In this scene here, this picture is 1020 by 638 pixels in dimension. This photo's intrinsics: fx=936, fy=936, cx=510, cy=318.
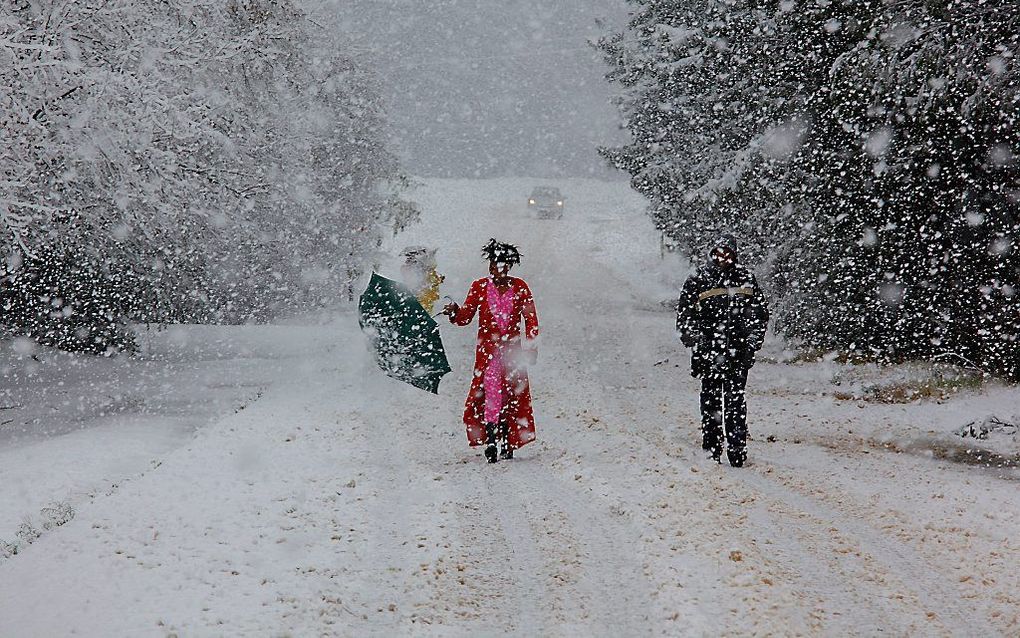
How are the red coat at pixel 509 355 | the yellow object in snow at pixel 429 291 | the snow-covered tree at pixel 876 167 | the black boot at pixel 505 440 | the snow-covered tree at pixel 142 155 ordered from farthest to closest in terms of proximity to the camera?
the yellow object in snow at pixel 429 291 → the snow-covered tree at pixel 142 155 → the snow-covered tree at pixel 876 167 → the black boot at pixel 505 440 → the red coat at pixel 509 355

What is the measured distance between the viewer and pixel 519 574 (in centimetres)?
619

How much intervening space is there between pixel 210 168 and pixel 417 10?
59.6m

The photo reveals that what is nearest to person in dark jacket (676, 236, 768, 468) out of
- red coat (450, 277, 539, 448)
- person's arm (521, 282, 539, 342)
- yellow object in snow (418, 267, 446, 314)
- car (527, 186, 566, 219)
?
person's arm (521, 282, 539, 342)

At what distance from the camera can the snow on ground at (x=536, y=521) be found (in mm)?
5547

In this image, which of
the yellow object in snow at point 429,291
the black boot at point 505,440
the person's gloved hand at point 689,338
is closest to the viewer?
the person's gloved hand at point 689,338

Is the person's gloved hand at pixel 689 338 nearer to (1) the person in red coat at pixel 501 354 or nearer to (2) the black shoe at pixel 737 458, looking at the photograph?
(2) the black shoe at pixel 737 458

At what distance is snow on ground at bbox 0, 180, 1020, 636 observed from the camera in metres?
5.55

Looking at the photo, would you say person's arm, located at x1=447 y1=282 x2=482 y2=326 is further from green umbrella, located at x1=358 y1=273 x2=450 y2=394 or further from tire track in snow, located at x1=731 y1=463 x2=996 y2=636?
green umbrella, located at x1=358 y1=273 x2=450 y2=394

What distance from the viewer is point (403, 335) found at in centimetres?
1266

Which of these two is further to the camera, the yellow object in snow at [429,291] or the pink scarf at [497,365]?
the yellow object in snow at [429,291]

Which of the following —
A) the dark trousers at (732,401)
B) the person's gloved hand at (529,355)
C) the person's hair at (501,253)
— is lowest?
the dark trousers at (732,401)

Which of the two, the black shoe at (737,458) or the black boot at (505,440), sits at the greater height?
the black boot at (505,440)

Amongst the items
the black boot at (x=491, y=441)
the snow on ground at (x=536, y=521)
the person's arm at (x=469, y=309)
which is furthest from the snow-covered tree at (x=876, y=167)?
the black boot at (x=491, y=441)

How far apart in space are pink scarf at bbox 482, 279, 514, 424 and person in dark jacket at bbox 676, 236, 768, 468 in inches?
65.4
